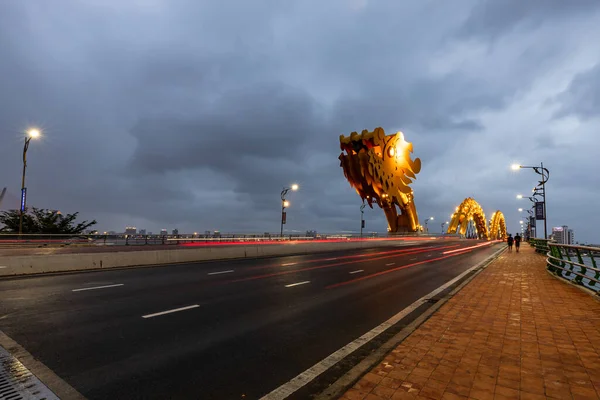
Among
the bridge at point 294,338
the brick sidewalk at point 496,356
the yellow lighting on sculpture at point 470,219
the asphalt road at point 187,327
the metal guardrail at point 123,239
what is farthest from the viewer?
the yellow lighting on sculpture at point 470,219

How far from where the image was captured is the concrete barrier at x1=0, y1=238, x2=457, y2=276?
43.6 feet

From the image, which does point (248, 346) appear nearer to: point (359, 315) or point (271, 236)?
point (359, 315)

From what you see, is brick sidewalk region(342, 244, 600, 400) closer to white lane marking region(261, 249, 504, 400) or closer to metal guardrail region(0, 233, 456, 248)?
white lane marking region(261, 249, 504, 400)

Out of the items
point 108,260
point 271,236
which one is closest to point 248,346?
point 108,260

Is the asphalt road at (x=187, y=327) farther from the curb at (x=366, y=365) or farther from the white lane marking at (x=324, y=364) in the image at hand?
the curb at (x=366, y=365)

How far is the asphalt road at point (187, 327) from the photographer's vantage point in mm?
4262

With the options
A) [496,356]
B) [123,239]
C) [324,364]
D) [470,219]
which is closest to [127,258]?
[324,364]

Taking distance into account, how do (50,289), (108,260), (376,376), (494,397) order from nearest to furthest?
1. (494,397)
2. (376,376)
3. (50,289)
4. (108,260)

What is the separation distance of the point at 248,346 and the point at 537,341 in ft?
16.0

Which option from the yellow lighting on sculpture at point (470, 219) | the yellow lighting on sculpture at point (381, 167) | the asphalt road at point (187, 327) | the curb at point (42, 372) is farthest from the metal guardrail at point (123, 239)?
the yellow lighting on sculpture at point (470, 219)

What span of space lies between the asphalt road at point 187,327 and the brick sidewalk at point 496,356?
1.22 m

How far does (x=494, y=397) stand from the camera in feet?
11.9

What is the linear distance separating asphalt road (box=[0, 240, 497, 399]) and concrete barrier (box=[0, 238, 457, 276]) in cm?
156

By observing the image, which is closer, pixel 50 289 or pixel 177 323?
pixel 177 323
